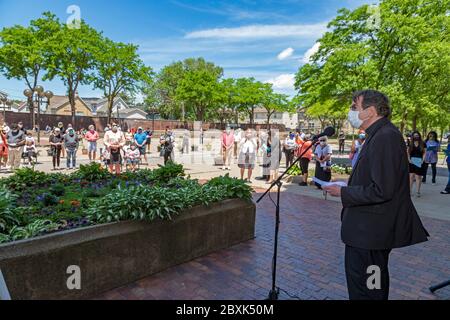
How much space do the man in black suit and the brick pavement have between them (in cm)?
133

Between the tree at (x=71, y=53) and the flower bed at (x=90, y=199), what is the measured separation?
28487 mm

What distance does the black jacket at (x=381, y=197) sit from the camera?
2354 millimetres

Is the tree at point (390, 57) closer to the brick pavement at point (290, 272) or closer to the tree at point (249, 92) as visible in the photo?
the brick pavement at point (290, 272)

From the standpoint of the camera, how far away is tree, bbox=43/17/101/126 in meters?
29.8

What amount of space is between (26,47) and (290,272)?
33.1m

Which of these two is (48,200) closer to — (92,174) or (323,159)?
(92,174)

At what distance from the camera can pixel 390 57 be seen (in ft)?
67.5

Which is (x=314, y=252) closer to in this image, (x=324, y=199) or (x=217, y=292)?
(x=217, y=292)

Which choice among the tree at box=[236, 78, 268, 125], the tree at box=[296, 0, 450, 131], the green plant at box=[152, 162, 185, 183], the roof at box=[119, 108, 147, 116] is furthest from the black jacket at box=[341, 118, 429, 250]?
the roof at box=[119, 108, 147, 116]

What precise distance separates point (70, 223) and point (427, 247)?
18.5ft

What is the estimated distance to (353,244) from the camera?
2.52 meters

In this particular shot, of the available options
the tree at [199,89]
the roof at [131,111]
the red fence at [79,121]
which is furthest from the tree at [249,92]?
the roof at [131,111]

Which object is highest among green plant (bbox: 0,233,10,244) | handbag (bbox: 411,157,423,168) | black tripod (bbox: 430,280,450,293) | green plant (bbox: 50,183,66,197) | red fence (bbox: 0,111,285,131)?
red fence (bbox: 0,111,285,131)

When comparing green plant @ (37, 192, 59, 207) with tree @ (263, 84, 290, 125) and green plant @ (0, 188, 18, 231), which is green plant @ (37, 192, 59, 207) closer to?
green plant @ (0, 188, 18, 231)
